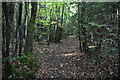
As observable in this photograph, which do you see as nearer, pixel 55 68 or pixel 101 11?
pixel 101 11

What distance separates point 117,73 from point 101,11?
3.56 meters

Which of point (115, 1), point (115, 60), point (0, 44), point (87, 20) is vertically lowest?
point (115, 60)

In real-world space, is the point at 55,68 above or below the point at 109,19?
below

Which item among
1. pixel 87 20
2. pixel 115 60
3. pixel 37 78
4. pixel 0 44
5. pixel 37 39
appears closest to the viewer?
pixel 0 44

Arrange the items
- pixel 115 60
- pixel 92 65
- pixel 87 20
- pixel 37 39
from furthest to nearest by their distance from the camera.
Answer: pixel 37 39 → pixel 87 20 → pixel 92 65 → pixel 115 60

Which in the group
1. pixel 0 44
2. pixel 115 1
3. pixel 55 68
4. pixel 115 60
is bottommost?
pixel 55 68

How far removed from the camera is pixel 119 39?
19.1ft

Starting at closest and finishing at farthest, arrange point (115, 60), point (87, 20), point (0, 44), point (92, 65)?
point (0, 44) → point (115, 60) → point (92, 65) → point (87, 20)

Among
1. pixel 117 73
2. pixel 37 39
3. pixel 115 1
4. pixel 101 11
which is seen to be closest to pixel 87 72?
pixel 117 73

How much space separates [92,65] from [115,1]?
3.90m

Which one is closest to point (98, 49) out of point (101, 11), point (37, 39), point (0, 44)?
point (101, 11)

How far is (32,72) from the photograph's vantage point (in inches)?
243

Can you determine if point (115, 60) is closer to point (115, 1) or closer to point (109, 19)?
point (109, 19)

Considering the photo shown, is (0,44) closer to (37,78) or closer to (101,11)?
(37,78)
